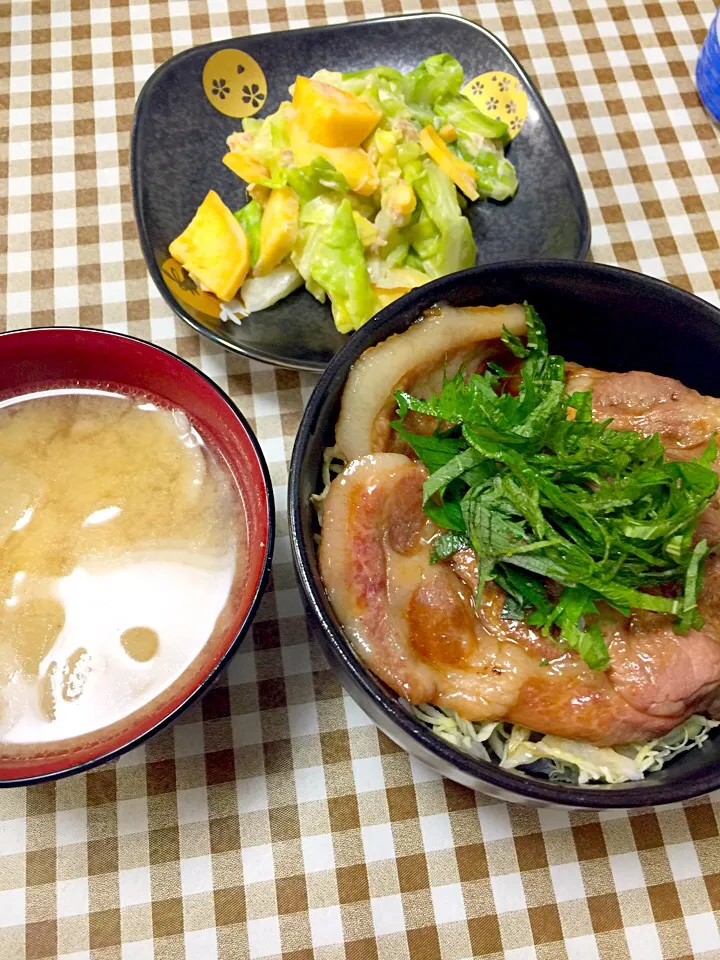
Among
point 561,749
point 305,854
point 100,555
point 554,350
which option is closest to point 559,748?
point 561,749

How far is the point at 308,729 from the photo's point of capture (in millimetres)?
1671

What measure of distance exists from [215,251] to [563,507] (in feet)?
4.04

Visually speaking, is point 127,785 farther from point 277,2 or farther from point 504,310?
point 277,2

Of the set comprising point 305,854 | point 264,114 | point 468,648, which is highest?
point 264,114

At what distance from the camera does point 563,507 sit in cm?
133

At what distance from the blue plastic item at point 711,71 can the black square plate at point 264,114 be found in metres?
0.63

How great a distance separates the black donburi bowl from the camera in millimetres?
1206

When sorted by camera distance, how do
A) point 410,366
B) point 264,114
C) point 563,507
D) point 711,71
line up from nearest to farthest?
point 563,507 → point 410,366 → point 264,114 → point 711,71

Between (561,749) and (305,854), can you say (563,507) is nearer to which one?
(561,749)

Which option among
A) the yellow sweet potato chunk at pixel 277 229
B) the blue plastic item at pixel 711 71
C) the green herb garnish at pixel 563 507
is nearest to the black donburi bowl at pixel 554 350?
the green herb garnish at pixel 563 507

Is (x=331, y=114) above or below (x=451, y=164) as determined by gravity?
above

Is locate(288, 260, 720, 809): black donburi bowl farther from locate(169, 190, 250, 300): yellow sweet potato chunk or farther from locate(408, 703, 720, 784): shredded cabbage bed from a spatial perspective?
locate(169, 190, 250, 300): yellow sweet potato chunk

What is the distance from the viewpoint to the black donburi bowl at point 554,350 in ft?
3.96

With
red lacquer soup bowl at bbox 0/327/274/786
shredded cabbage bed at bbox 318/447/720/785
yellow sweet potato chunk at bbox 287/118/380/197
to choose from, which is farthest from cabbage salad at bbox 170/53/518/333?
shredded cabbage bed at bbox 318/447/720/785
